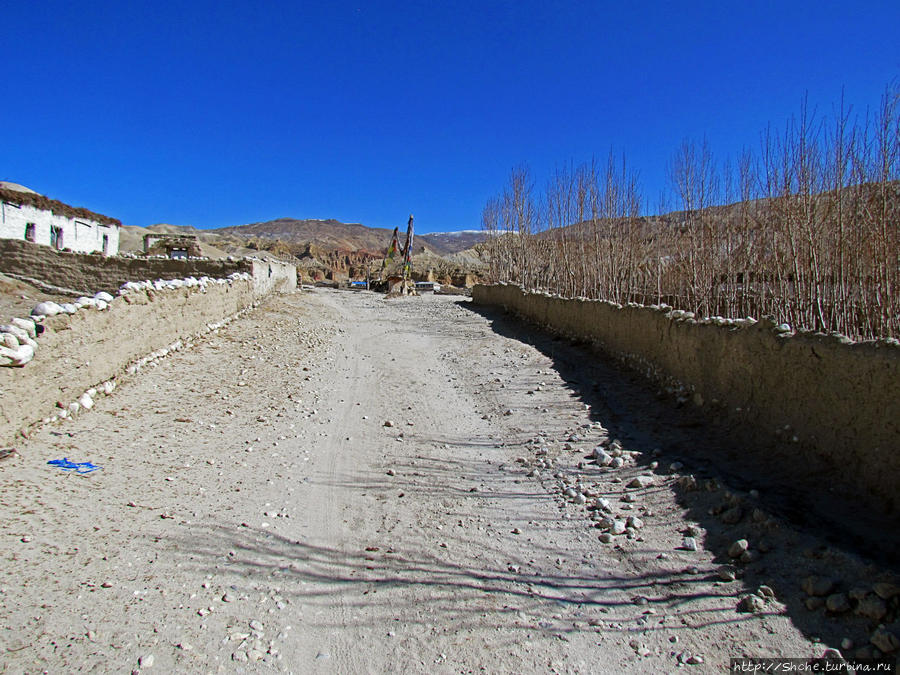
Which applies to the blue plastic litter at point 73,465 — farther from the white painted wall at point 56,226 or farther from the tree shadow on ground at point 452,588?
the white painted wall at point 56,226

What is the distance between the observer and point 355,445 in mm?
5383

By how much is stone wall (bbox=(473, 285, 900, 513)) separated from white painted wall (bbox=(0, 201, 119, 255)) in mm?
15869

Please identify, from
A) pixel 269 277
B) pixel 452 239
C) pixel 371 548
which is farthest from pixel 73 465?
pixel 452 239

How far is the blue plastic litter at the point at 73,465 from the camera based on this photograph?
4.11 metres

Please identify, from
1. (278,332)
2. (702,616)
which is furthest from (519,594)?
(278,332)

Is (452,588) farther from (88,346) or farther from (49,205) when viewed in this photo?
(49,205)

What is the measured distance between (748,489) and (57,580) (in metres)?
4.45

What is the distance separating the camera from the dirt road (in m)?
2.45

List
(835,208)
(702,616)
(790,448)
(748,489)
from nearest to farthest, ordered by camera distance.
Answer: (702,616) < (748,489) < (790,448) < (835,208)

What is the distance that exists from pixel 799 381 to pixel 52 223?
906 inches

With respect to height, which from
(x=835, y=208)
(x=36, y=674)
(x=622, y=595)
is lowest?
(x=36, y=674)

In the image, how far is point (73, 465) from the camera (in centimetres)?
417

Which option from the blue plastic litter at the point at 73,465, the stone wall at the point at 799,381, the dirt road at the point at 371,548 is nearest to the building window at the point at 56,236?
the dirt road at the point at 371,548

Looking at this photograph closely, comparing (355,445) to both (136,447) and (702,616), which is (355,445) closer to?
(136,447)
